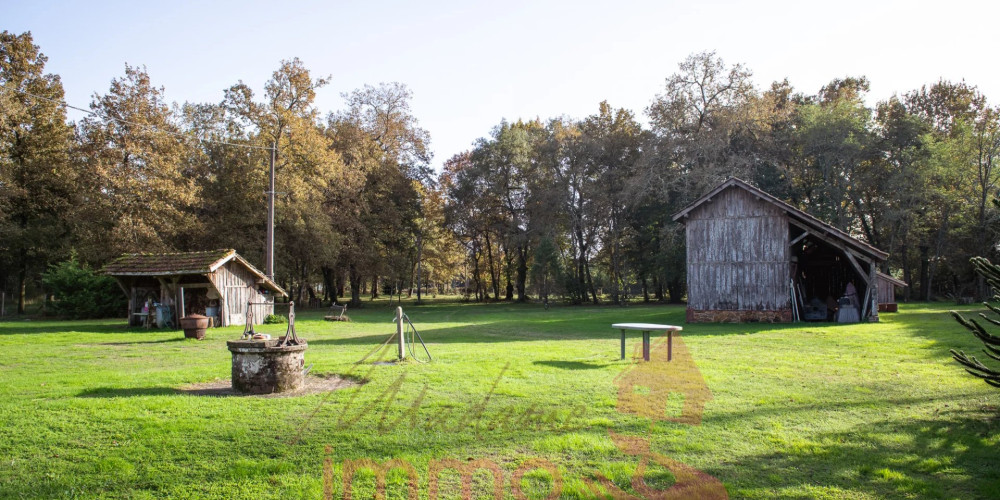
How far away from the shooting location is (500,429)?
708 cm

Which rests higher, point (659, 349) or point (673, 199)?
point (673, 199)

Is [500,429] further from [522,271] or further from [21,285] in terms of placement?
[522,271]

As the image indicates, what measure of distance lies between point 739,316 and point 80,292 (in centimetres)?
3091

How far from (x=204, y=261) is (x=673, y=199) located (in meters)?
32.0

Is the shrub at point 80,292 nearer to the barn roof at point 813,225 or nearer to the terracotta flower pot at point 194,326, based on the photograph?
the terracotta flower pot at point 194,326

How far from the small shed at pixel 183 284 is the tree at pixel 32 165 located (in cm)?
1204

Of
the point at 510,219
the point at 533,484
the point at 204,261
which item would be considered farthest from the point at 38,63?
the point at 533,484

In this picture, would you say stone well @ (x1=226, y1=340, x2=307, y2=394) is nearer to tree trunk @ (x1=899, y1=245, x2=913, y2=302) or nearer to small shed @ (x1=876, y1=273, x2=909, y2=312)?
small shed @ (x1=876, y1=273, x2=909, y2=312)

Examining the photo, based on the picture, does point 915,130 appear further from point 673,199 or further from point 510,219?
point 510,219

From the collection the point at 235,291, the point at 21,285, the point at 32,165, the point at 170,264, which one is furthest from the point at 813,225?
the point at 21,285

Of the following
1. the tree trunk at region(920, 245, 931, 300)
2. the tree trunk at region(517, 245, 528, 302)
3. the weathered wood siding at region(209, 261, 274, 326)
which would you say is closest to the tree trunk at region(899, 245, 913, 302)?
the tree trunk at region(920, 245, 931, 300)

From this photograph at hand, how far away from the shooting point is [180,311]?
24312 millimetres

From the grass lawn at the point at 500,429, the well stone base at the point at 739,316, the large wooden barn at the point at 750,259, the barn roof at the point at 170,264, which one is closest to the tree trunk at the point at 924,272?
the large wooden barn at the point at 750,259

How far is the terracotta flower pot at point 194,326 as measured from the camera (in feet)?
64.5
